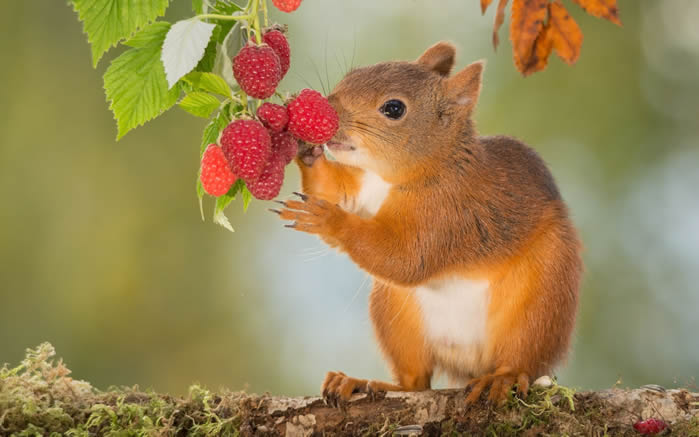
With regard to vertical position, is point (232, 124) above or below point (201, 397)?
above

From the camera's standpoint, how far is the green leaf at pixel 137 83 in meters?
1.85

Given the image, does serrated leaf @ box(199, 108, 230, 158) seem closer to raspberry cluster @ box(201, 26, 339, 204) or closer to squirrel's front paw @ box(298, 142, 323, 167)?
raspberry cluster @ box(201, 26, 339, 204)

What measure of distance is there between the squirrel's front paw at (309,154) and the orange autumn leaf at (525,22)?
785 mm

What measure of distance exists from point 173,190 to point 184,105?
13.2 ft

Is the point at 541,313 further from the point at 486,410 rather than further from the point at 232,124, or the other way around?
the point at 232,124

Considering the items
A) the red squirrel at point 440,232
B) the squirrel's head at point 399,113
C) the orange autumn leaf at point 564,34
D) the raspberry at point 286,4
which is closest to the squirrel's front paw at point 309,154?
the red squirrel at point 440,232


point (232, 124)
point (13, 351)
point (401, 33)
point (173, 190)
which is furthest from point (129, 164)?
point (232, 124)

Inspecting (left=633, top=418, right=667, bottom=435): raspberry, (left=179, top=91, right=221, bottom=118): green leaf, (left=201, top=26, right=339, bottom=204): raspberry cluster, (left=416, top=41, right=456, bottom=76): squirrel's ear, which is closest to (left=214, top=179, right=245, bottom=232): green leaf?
(left=201, top=26, right=339, bottom=204): raspberry cluster

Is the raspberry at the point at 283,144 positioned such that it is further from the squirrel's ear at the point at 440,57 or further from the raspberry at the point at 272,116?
the squirrel's ear at the point at 440,57

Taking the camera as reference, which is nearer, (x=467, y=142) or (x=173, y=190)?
(x=467, y=142)

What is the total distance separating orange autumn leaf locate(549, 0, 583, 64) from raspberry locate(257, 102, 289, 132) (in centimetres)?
64

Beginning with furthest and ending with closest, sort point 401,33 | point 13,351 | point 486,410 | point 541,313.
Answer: point 401,33, point 13,351, point 541,313, point 486,410

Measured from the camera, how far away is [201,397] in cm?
222

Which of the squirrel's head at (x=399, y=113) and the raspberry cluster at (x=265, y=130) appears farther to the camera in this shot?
the squirrel's head at (x=399, y=113)
